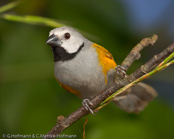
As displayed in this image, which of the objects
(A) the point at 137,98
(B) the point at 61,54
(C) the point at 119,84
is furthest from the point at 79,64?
(A) the point at 137,98

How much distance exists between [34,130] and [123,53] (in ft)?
3.30

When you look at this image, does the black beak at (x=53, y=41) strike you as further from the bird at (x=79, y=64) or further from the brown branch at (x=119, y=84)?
the brown branch at (x=119, y=84)

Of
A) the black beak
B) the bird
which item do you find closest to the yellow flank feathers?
the bird

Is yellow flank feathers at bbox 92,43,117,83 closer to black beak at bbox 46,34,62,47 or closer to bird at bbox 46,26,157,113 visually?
bird at bbox 46,26,157,113

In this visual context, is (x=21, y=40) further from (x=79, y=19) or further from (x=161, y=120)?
(x=161, y=120)

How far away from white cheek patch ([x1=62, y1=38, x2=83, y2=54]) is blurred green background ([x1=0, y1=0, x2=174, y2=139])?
0.30 meters

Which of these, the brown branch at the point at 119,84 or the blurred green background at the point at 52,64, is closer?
the brown branch at the point at 119,84

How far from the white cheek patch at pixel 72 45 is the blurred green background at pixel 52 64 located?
0.30 meters

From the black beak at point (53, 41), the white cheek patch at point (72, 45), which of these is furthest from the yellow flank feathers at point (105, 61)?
the black beak at point (53, 41)

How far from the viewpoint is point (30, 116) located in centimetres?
241

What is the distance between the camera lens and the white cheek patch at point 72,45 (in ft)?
6.46

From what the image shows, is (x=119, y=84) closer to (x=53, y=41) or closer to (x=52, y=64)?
(x=53, y=41)

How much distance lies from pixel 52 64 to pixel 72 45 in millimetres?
734

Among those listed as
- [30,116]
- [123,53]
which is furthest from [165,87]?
[30,116]
